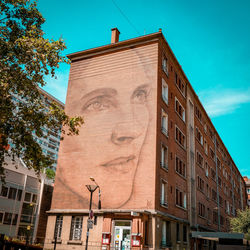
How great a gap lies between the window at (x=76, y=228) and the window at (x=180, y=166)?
37.4 feet

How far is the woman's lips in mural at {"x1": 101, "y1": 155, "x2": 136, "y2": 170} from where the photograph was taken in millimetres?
28395

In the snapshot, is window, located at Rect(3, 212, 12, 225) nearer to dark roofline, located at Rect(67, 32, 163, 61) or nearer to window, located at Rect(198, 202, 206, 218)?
dark roofline, located at Rect(67, 32, 163, 61)

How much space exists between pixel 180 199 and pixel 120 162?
29.0ft

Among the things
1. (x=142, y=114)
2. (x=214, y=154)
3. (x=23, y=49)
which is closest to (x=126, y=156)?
(x=142, y=114)

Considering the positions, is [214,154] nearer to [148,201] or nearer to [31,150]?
[148,201]

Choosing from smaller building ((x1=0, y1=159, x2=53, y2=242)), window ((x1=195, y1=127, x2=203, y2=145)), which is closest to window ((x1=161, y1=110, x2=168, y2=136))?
window ((x1=195, y1=127, x2=203, y2=145))

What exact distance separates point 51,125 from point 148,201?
1166cm

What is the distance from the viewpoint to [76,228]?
2834cm

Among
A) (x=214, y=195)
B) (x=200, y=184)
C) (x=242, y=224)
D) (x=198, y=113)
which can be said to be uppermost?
(x=198, y=113)

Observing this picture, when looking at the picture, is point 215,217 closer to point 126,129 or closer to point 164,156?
point 164,156

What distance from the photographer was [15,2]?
18078 millimetres

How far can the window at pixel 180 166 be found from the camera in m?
33.3

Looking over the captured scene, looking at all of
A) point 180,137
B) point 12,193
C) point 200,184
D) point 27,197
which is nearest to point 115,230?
point 180,137

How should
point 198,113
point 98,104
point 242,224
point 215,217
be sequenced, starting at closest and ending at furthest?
1. point 98,104
2. point 242,224
3. point 198,113
4. point 215,217
